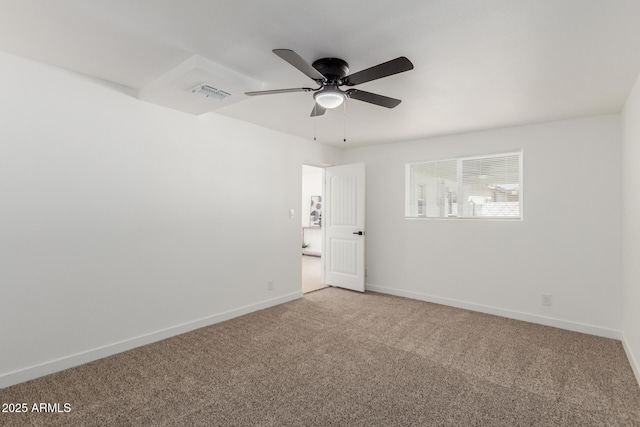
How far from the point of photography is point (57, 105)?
8.32ft

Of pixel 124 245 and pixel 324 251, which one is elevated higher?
pixel 124 245

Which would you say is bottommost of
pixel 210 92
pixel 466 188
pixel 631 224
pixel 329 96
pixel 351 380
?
pixel 351 380

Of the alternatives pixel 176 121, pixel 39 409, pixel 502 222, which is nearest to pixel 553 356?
pixel 502 222

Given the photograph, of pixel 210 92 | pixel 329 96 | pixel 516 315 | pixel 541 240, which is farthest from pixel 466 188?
pixel 210 92

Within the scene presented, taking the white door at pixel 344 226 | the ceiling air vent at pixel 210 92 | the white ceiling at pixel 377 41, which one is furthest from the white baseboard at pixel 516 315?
the ceiling air vent at pixel 210 92

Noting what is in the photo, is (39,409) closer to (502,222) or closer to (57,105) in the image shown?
(57,105)

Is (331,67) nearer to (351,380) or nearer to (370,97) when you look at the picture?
(370,97)

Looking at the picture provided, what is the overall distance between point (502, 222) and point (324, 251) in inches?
108

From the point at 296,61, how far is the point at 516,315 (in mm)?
3849

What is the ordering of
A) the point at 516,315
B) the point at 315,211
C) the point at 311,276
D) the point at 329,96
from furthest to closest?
the point at 315,211, the point at 311,276, the point at 516,315, the point at 329,96

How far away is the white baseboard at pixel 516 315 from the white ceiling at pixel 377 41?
2.29m

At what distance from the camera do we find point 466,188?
441 centimetres

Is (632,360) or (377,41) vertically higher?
(377,41)

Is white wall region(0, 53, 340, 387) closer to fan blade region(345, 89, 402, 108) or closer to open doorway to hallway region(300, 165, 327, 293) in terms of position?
fan blade region(345, 89, 402, 108)
